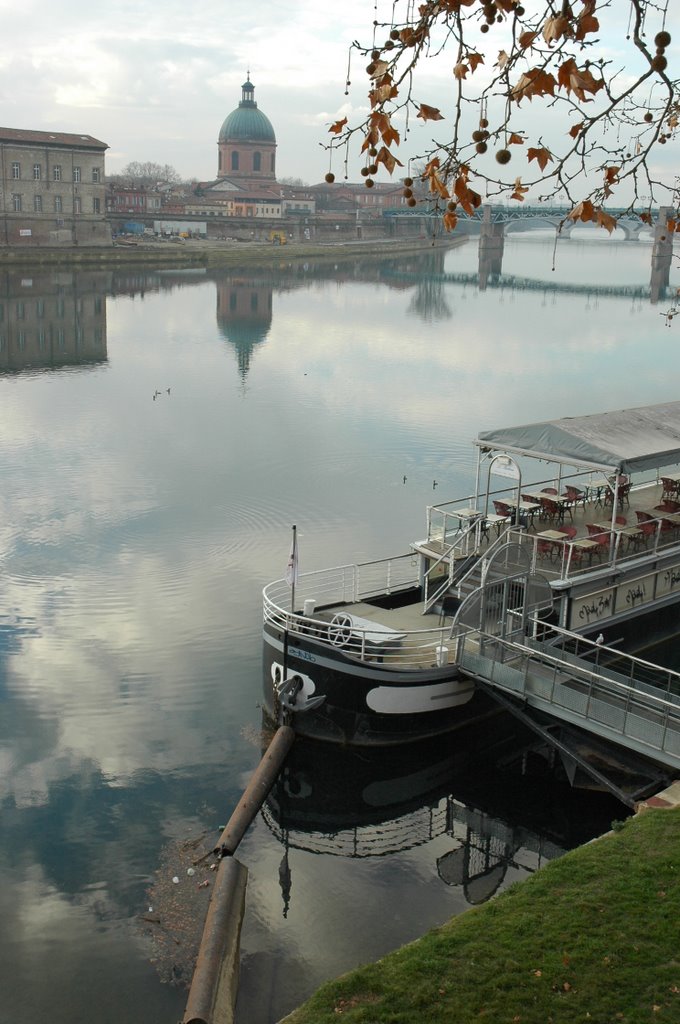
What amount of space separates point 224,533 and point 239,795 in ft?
45.1

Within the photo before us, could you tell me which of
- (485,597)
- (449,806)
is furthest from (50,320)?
(449,806)

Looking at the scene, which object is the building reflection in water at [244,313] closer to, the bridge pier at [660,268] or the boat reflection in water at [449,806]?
the boat reflection in water at [449,806]

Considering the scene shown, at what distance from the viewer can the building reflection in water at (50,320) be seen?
62.9 meters

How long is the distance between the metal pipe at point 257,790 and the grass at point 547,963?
4413 millimetres

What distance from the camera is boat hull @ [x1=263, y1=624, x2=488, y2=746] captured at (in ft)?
60.1

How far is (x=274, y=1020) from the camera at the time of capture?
39.9 feet

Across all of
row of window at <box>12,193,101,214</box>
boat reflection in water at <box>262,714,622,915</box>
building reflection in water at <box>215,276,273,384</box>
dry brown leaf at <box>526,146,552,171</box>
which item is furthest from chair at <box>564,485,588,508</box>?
row of window at <box>12,193,101,214</box>

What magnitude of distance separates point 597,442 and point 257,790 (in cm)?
984

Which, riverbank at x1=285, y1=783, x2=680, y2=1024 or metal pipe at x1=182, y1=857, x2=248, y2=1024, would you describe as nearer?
riverbank at x1=285, y1=783, x2=680, y2=1024

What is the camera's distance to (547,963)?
10.6 m

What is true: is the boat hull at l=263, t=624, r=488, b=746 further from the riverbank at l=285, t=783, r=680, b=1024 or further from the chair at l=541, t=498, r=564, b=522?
the riverbank at l=285, t=783, r=680, b=1024

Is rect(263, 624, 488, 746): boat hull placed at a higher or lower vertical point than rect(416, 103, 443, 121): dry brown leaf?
lower

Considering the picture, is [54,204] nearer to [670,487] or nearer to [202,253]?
[202,253]

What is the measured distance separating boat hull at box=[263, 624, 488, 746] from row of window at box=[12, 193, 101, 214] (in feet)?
386
